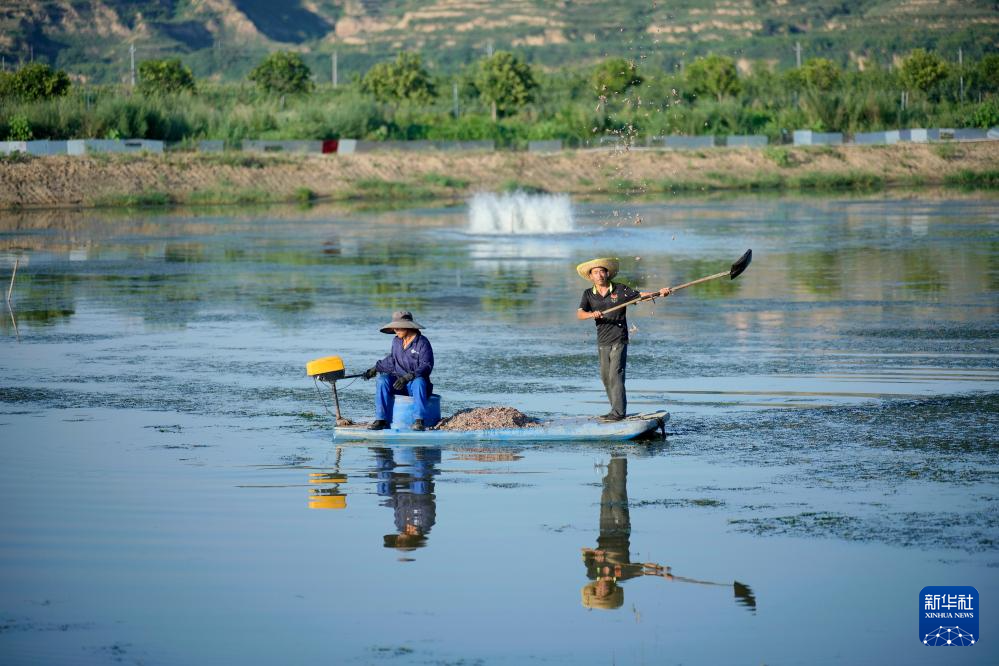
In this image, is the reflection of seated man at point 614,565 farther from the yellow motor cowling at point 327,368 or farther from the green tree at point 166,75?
the green tree at point 166,75

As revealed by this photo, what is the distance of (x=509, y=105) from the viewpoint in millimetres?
97312

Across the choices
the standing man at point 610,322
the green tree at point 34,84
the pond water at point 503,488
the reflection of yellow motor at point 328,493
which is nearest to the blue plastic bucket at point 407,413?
the pond water at point 503,488

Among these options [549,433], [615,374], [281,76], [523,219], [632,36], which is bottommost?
[549,433]

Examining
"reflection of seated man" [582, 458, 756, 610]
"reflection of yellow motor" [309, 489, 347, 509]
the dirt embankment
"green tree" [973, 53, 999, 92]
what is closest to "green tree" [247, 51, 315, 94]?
the dirt embankment

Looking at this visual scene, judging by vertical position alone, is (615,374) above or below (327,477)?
above

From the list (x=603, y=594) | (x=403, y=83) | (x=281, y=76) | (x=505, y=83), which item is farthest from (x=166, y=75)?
(x=603, y=594)

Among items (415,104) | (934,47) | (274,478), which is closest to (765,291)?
(274,478)

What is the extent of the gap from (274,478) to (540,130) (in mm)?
69865

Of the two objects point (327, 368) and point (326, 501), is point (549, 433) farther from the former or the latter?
point (326, 501)

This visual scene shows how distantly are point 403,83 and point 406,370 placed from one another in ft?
311

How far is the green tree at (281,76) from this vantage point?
114250mm

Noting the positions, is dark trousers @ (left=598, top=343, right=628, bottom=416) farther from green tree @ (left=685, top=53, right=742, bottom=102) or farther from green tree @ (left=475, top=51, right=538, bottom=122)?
green tree @ (left=685, top=53, right=742, bottom=102)

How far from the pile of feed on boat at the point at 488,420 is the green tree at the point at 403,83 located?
92.8m

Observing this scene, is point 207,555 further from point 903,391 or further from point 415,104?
point 415,104
